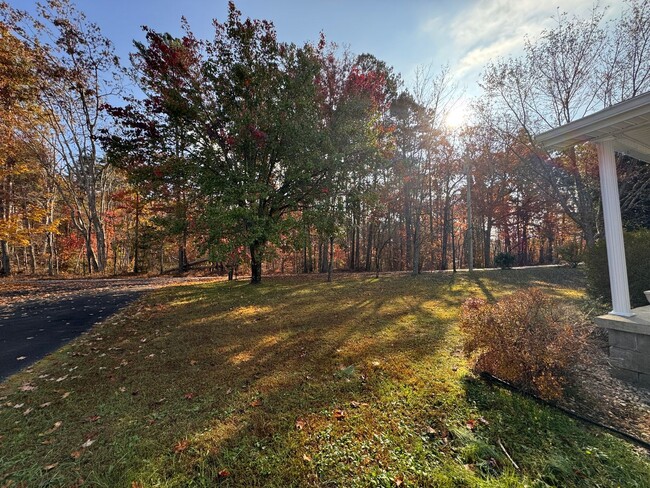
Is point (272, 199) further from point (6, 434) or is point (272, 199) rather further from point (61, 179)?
point (61, 179)

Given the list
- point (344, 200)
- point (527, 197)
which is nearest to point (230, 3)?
point (344, 200)

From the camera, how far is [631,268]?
201 inches

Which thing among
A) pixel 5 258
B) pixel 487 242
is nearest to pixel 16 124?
pixel 5 258

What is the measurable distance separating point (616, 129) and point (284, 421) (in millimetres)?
5785

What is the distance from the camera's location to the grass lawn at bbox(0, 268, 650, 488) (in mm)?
1945

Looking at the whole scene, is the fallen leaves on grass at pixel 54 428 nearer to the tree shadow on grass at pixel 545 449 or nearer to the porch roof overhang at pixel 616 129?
the tree shadow on grass at pixel 545 449

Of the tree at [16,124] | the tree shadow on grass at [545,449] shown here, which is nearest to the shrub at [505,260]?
the tree shadow on grass at [545,449]

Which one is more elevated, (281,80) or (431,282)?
(281,80)

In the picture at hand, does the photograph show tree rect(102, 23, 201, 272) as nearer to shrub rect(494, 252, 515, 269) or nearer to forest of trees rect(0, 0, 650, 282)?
forest of trees rect(0, 0, 650, 282)

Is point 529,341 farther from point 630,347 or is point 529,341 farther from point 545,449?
point 630,347

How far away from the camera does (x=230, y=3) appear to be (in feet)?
28.4

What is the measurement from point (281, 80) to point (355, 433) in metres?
9.89

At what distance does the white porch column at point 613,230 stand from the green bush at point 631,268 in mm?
2220

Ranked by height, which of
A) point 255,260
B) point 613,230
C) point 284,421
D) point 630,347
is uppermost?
point 613,230
